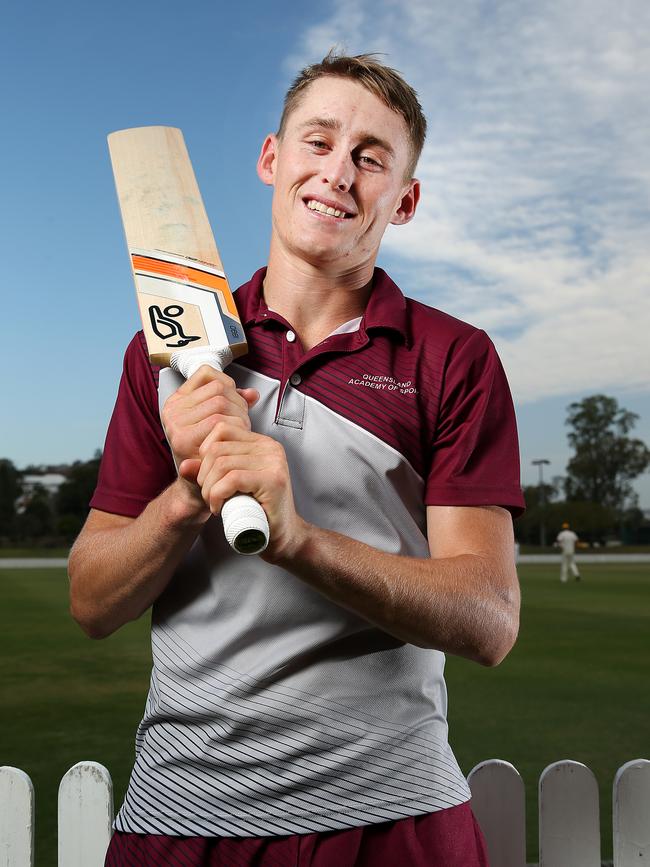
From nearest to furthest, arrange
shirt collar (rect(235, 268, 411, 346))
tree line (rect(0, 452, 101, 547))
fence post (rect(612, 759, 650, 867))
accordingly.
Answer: shirt collar (rect(235, 268, 411, 346)) < fence post (rect(612, 759, 650, 867)) < tree line (rect(0, 452, 101, 547))

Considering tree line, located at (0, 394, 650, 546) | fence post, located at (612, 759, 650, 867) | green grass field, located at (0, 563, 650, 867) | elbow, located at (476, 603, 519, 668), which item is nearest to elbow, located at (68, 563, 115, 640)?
elbow, located at (476, 603, 519, 668)

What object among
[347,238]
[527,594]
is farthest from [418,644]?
[527,594]

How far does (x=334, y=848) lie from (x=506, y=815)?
985 millimetres

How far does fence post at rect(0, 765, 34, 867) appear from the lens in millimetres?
2326

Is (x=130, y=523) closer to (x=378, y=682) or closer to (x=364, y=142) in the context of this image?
(x=378, y=682)

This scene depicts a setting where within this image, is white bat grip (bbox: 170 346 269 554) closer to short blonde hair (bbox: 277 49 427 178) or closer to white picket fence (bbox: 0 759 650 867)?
short blonde hair (bbox: 277 49 427 178)

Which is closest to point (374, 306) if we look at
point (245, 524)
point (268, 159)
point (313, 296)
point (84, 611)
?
point (313, 296)

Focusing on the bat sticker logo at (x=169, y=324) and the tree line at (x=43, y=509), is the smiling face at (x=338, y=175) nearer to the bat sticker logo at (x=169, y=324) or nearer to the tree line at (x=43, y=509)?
the bat sticker logo at (x=169, y=324)

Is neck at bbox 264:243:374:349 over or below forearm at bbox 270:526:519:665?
over

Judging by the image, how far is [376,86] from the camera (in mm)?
1784

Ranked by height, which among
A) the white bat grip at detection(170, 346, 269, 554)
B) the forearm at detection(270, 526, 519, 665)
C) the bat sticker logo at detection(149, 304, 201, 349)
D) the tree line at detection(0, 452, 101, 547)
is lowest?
the forearm at detection(270, 526, 519, 665)

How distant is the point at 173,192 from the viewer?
6.97 ft

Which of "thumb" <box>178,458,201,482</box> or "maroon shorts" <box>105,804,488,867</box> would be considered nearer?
"thumb" <box>178,458,201,482</box>

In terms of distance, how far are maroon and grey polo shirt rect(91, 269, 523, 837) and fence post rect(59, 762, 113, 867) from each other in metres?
0.65
